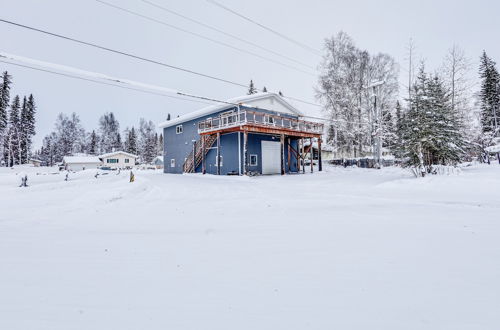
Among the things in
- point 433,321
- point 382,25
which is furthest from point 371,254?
point 382,25

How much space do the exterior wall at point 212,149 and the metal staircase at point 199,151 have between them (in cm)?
42

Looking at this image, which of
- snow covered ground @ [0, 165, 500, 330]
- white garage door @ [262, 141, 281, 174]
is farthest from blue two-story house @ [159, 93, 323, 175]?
snow covered ground @ [0, 165, 500, 330]

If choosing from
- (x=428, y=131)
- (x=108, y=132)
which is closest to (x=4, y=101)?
(x=108, y=132)

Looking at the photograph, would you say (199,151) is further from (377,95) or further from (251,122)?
(377,95)

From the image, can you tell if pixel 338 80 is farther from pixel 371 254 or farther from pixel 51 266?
pixel 51 266

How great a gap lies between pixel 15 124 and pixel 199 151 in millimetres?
42648

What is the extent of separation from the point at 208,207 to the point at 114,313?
15.2ft

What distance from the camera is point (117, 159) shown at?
51469 mm

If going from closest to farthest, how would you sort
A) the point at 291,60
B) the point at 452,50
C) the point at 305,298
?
the point at 305,298, the point at 291,60, the point at 452,50

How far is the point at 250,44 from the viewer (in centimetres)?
1473

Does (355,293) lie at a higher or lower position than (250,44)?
lower

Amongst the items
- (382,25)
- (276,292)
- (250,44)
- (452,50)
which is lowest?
(276,292)

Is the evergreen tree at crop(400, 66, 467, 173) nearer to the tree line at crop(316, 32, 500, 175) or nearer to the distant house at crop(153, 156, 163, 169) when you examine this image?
the tree line at crop(316, 32, 500, 175)

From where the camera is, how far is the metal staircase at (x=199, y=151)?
21.0 metres
